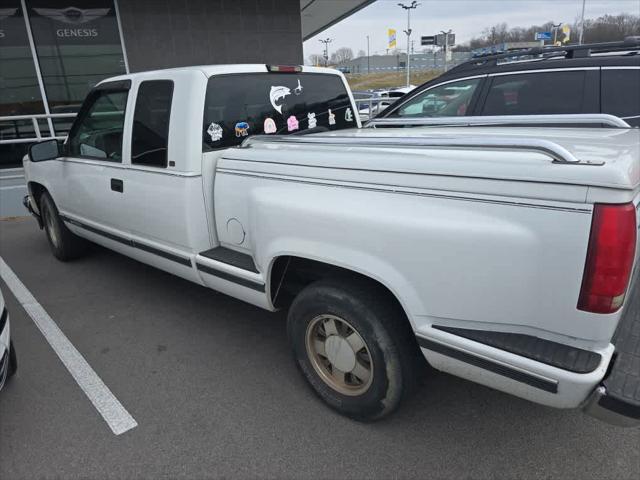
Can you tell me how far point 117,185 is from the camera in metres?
3.60

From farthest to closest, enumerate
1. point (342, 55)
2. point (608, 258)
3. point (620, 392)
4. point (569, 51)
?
point (342, 55)
point (569, 51)
point (620, 392)
point (608, 258)

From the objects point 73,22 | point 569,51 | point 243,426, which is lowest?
point 243,426

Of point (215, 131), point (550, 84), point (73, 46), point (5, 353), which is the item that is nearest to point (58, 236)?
point (5, 353)

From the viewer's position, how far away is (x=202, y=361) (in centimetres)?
317

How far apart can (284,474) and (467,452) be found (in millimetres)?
925

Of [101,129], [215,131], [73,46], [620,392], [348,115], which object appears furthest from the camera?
[73,46]

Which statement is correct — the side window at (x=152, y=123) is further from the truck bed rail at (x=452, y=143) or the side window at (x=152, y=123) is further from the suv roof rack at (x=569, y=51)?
the suv roof rack at (x=569, y=51)

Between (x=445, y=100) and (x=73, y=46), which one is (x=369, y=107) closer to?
(x=445, y=100)

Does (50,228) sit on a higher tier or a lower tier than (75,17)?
lower

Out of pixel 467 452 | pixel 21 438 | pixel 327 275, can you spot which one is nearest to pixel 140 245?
pixel 21 438

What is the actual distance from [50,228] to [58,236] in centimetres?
30

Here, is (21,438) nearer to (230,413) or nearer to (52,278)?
(230,413)

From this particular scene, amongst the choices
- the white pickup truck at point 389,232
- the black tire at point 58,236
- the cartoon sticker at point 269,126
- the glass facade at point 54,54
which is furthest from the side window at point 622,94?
the glass facade at point 54,54

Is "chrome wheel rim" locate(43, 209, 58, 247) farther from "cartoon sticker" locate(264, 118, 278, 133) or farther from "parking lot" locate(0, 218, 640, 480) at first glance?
"cartoon sticker" locate(264, 118, 278, 133)
